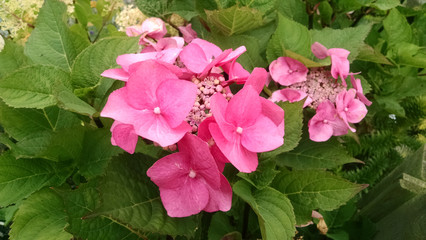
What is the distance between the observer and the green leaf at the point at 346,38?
1.75 feet

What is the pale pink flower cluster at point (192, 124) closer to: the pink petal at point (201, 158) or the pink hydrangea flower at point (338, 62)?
the pink petal at point (201, 158)

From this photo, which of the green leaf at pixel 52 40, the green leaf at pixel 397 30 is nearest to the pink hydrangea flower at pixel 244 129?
the green leaf at pixel 52 40

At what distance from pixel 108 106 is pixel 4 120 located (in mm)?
175

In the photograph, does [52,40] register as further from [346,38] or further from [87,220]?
[346,38]

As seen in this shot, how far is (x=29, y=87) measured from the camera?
38 centimetres

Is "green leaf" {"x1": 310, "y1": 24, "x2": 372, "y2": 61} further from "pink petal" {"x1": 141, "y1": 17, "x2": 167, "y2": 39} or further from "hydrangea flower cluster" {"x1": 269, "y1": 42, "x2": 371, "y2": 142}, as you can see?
"pink petal" {"x1": 141, "y1": 17, "x2": 167, "y2": 39}

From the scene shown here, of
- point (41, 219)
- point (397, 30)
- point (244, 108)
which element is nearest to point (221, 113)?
point (244, 108)

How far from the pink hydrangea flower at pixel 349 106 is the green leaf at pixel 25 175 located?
0.31 metres

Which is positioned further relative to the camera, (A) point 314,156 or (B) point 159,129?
(A) point 314,156

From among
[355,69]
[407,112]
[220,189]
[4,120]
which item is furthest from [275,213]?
[407,112]

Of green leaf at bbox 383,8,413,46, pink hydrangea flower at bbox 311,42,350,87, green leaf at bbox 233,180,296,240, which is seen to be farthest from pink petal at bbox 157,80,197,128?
green leaf at bbox 383,8,413,46

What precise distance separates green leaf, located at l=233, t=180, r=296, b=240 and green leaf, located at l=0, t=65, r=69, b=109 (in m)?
0.19

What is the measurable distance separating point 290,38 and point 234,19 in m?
0.08

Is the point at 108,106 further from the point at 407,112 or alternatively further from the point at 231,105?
the point at 407,112
